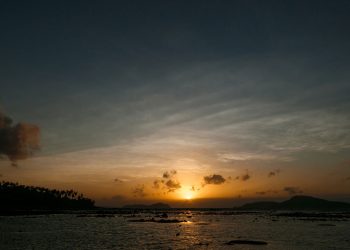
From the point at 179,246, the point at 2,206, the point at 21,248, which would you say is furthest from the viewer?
the point at 2,206

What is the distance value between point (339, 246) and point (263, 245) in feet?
34.7

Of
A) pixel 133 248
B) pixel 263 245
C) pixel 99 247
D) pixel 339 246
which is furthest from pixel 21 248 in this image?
pixel 339 246

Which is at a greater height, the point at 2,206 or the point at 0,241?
the point at 2,206

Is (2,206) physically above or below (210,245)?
above

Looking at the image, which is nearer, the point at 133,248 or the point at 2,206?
the point at 133,248

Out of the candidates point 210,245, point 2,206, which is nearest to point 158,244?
point 210,245

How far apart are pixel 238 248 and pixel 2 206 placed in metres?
180

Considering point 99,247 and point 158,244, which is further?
point 158,244

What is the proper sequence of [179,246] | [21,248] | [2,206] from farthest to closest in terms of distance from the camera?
[2,206], [179,246], [21,248]

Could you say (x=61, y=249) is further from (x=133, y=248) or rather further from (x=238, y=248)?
(x=238, y=248)

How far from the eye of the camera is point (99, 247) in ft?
166

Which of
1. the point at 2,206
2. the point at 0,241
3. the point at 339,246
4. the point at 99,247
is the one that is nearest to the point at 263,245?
the point at 339,246

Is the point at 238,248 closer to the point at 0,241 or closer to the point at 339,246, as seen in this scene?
the point at 339,246

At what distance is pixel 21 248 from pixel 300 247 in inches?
1421
